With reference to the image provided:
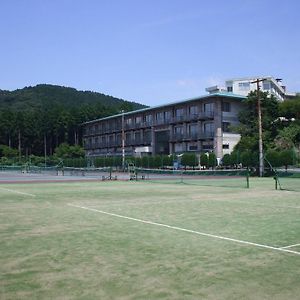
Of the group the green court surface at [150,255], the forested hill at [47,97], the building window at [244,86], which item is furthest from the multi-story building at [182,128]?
the forested hill at [47,97]

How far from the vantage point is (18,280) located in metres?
5.49

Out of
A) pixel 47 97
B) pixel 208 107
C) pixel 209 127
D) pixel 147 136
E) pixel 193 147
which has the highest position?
pixel 47 97

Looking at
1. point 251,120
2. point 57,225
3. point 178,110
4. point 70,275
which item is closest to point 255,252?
point 70,275

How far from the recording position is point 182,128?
71.6 m

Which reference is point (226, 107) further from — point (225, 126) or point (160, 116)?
point (160, 116)

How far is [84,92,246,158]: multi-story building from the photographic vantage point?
64312 mm

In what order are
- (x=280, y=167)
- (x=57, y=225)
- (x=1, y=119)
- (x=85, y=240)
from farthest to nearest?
(x=1, y=119), (x=280, y=167), (x=57, y=225), (x=85, y=240)

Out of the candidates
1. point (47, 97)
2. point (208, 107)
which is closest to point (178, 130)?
point (208, 107)

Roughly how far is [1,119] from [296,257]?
12273cm

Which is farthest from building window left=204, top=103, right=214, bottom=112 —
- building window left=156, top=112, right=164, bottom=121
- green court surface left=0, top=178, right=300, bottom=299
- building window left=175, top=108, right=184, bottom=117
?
green court surface left=0, top=178, right=300, bottom=299

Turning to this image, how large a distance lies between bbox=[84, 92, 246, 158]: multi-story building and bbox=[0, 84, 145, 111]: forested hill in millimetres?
59081

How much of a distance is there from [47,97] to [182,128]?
91.4m

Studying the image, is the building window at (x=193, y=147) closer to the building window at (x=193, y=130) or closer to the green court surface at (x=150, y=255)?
the building window at (x=193, y=130)

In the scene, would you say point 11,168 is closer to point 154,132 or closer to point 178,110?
point 154,132
